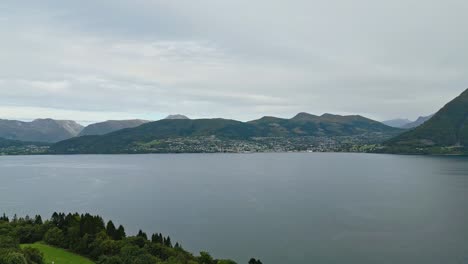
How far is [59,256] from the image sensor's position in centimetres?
5072

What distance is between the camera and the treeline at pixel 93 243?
148 ft

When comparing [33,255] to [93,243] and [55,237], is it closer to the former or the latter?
[93,243]

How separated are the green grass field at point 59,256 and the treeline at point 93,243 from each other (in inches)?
49.1

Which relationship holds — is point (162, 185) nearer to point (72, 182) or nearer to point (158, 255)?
point (72, 182)

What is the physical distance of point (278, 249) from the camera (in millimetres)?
68750

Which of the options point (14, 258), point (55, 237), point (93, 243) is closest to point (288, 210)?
point (93, 243)

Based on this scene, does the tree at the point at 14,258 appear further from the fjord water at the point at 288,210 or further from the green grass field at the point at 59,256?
the fjord water at the point at 288,210

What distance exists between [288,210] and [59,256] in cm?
6199

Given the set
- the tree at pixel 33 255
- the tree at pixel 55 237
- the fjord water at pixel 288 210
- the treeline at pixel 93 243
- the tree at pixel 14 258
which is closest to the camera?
Result: the tree at pixel 14 258

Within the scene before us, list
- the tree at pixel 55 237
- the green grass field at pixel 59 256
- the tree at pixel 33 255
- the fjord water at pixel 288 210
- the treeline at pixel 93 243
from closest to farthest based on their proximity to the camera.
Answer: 1. the tree at pixel 33 255
2. the treeline at pixel 93 243
3. the green grass field at pixel 59 256
4. the tree at pixel 55 237
5. the fjord water at pixel 288 210

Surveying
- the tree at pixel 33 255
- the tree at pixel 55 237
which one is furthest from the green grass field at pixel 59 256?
the tree at pixel 33 255

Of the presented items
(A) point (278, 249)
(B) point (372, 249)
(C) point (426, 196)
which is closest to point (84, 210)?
(A) point (278, 249)

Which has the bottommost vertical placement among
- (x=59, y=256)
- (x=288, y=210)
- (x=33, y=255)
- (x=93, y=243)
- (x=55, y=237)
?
(x=288, y=210)

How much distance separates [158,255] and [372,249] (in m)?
37.8
